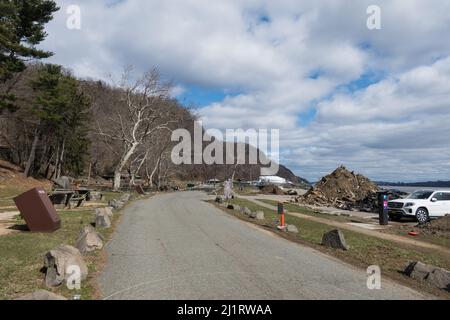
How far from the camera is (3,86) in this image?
4750cm

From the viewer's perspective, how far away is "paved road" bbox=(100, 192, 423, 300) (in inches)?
285

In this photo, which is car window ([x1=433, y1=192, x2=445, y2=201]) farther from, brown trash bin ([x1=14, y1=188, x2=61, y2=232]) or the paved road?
brown trash bin ([x1=14, y1=188, x2=61, y2=232])

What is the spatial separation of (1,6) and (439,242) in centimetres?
3162

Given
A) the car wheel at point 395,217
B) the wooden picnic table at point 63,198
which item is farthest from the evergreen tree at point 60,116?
the car wheel at point 395,217

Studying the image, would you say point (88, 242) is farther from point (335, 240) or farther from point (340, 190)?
point (340, 190)

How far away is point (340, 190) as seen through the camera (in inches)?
1854

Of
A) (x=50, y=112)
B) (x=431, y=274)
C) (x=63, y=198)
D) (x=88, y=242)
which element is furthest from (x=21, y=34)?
(x=431, y=274)

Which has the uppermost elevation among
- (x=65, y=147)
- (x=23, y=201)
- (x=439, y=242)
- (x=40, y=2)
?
(x=40, y=2)

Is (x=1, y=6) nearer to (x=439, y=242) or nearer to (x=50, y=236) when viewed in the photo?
(x=50, y=236)

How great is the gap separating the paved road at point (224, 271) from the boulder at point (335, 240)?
0.91 metres

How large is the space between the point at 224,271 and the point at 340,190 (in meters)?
40.2

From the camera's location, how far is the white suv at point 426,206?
2531 cm

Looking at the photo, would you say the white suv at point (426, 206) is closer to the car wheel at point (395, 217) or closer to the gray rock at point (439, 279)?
the car wheel at point (395, 217)
